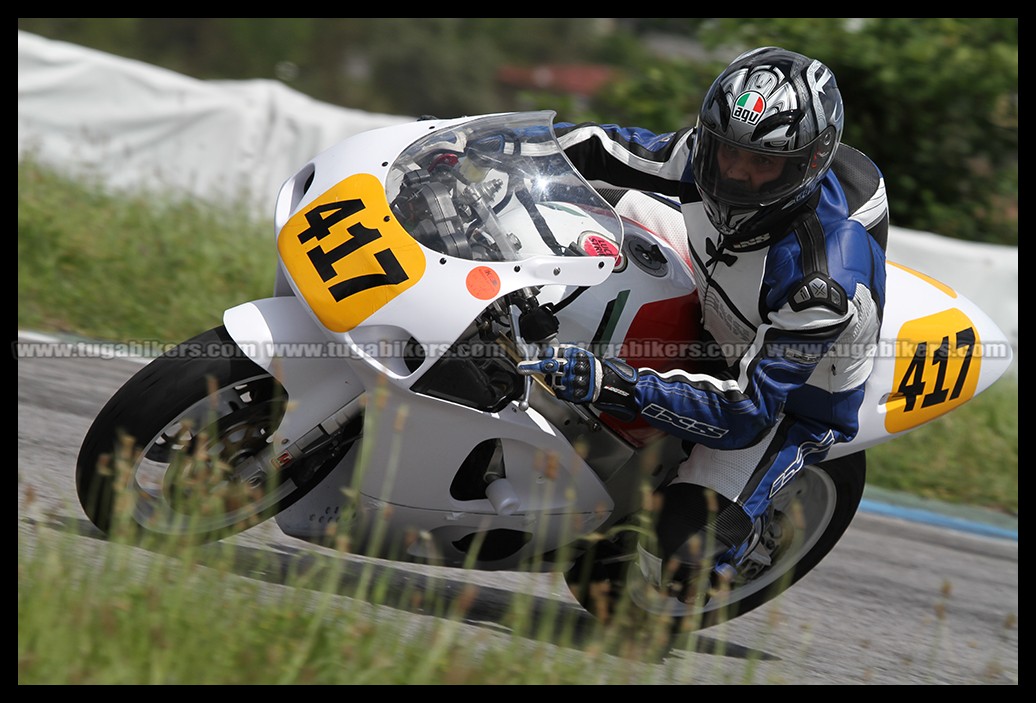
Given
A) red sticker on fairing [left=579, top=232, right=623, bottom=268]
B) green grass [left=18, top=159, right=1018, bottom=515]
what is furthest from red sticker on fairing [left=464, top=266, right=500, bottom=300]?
green grass [left=18, top=159, right=1018, bottom=515]

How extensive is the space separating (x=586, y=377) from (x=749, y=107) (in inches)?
33.1

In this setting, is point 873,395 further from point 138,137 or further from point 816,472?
point 138,137

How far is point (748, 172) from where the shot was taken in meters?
3.21

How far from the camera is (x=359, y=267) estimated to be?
10.1ft

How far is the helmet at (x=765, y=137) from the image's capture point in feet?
10.4

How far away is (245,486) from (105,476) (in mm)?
390

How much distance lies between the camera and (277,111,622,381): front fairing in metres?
3.04

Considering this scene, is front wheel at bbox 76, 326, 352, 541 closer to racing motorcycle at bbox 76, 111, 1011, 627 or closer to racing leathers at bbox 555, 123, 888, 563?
racing motorcycle at bbox 76, 111, 1011, 627

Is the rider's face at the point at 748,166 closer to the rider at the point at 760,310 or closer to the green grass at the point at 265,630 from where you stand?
the rider at the point at 760,310

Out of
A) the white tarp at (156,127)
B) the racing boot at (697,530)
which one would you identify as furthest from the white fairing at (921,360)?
the white tarp at (156,127)

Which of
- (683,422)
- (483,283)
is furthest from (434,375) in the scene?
(683,422)

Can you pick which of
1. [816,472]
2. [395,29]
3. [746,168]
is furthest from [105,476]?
[395,29]

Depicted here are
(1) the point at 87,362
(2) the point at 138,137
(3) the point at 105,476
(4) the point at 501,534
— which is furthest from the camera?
(2) the point at 138,137
